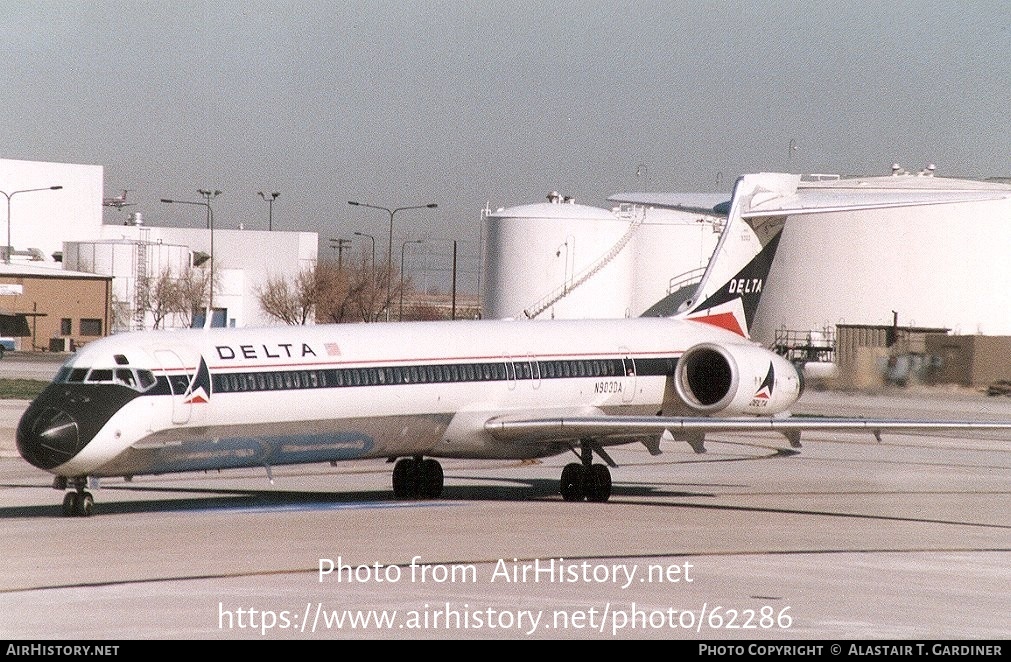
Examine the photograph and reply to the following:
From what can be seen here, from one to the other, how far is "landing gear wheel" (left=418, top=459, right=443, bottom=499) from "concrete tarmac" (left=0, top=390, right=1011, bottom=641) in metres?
0.32

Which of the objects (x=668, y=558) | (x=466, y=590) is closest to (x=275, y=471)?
(x=668, y=558)

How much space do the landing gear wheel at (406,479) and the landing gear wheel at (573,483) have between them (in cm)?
260

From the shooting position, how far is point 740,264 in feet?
100

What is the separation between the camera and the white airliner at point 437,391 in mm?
22219

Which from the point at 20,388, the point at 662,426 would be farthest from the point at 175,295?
the point at 662,426

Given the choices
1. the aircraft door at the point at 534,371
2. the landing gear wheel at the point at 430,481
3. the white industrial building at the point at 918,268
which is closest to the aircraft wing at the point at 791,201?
the aircraft door at the point at 534,371

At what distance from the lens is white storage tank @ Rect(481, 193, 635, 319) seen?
82.5m

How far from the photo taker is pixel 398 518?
2333 cm

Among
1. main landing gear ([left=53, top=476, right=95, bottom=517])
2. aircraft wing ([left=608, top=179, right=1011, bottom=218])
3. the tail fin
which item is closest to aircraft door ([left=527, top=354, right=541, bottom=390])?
the tail fin

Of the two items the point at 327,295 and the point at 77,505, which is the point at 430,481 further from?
the point at 327,295

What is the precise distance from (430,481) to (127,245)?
330ft

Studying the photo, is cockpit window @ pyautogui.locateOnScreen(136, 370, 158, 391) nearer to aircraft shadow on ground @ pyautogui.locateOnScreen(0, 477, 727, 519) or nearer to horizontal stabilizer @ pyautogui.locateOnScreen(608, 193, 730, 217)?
aircraft shadow on ground @ pyautogui.locateOnScreen(0, 477, 727, 519)

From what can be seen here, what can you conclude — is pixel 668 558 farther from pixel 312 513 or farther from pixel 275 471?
pixel 275 471
